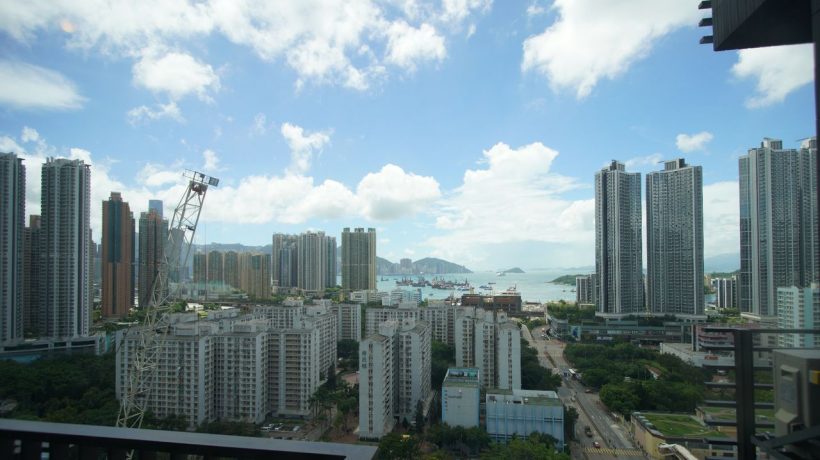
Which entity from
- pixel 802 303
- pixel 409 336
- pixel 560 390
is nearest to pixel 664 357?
pixel 560 390

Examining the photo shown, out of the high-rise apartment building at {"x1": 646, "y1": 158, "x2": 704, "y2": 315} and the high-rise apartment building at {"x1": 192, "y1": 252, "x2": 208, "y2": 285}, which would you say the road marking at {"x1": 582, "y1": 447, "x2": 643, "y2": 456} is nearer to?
the high-rise apartment building at {"x1": 646, "y1": 158, "x2": 704, "y2": 315}

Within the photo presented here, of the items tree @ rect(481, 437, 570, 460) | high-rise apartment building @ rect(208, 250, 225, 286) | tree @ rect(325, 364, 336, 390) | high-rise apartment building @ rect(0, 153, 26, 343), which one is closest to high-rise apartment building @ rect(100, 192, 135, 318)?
high-rise apartment building @ rect(0, 153, 26, 343)

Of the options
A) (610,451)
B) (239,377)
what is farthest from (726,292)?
(239,377)

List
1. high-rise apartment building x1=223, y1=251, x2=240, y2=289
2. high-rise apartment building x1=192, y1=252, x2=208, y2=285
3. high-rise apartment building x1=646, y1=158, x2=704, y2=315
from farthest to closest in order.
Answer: high-rise apartment building x1=223, y1=251, x2=240, y2=289 → high-rise apartment building x1=192, y1=252, x2=208, y2=285 → high-rise apartment building x1=646, y1=158, x2=704, y2=315

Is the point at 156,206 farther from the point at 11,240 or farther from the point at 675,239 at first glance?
the point at 675,239

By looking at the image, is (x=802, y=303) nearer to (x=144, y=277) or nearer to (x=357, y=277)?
(x=144, y=277)

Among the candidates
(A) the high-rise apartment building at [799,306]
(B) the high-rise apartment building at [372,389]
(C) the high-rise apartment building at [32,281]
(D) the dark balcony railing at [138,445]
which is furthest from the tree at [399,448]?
(C) the high-rise apartment building at [32,281]

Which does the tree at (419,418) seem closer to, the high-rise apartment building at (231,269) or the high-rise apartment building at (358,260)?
the high-rise apartment building at (231,269)
